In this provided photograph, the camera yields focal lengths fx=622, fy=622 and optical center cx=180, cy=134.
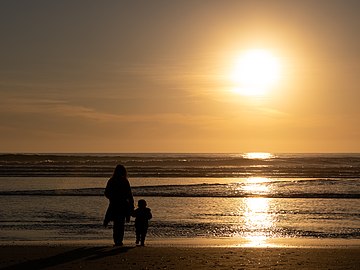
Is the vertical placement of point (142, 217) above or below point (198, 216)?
above

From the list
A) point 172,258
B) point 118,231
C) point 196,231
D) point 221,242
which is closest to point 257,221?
point 196,231

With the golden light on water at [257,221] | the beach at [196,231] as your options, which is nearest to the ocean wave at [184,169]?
the beach at [196,231]

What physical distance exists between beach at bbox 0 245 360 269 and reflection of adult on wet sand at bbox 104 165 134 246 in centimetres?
81

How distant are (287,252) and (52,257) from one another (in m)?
4.72

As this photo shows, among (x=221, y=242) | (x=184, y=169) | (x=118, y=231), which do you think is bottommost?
(x=221, y=242)

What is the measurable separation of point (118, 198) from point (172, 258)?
260cm

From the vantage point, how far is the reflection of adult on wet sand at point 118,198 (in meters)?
14.1

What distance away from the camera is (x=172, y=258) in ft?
39.4

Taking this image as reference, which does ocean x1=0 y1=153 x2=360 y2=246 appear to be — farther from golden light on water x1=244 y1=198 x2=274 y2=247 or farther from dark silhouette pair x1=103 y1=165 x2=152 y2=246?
dark silhouette pair x1=103 y1=165 x2=152 y2=246

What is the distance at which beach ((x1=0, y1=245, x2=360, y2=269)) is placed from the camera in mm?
11219

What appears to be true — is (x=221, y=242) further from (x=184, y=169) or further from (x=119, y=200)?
(x=184, y=169)

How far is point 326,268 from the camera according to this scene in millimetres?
10992

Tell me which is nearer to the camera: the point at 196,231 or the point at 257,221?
Answer: the point at 196,231

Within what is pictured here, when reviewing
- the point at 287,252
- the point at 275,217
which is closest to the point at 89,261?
the point at 287,252
